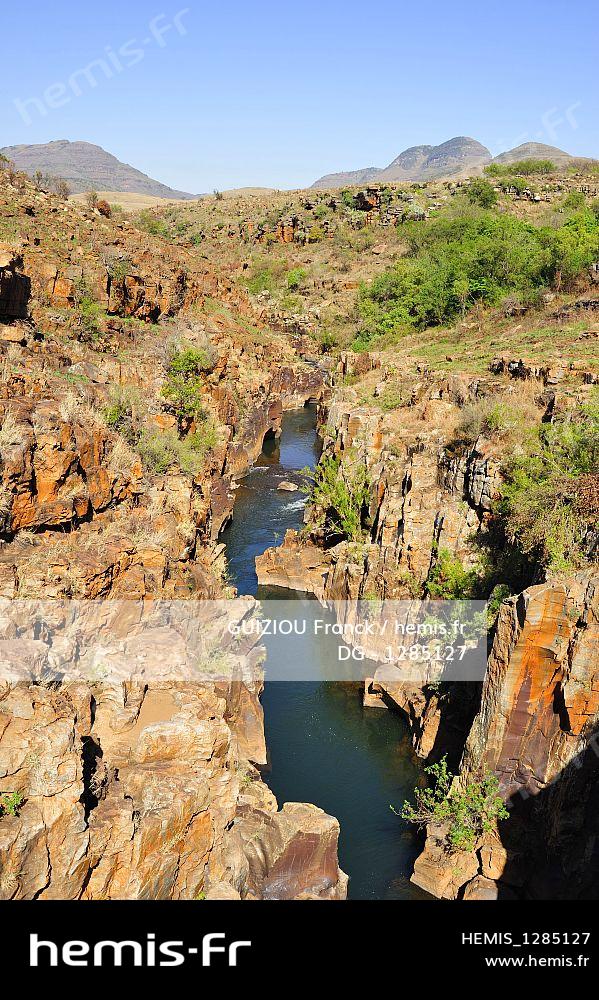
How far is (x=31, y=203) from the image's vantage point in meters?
42.1

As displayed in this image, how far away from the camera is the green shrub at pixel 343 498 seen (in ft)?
103

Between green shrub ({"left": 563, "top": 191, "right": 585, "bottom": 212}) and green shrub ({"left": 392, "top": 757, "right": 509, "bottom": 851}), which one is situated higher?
green shrub ({"left": 563, "top": 191, "right": 585, "bottom": 212})

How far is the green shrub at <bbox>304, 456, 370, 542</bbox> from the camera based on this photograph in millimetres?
31422

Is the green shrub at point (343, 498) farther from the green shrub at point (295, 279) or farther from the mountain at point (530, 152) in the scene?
the mountain at point (530, 152)

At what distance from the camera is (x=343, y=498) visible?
32062 millimetres

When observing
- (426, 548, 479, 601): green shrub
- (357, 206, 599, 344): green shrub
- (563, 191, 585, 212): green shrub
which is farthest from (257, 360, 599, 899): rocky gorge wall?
(563, 191, 585, 212): green shrub

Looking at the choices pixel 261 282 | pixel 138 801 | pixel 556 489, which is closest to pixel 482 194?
pixel 261 282

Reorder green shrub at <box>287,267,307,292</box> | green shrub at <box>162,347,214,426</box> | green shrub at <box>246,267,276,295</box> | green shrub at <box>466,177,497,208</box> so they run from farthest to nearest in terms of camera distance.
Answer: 1. green shrub at <box>246,267,276,295</box>
2. green shrub at <box>287,267,307,292</box>
3. green shrub at <box>466,177,497,208</box>
4. green shrub at <box>162,347,214,426</box>

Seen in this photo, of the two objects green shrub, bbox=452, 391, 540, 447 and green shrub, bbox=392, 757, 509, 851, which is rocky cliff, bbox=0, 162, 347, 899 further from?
green shrub, bbox=452, 391, 540, 447

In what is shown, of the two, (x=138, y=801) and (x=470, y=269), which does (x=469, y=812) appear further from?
(x=470, y=269)

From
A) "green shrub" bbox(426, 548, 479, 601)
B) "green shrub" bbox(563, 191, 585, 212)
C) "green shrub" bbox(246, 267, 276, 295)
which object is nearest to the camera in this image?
"green shrub" bbox(426, 548, 479, 601)

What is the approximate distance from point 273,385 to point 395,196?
51723 mm

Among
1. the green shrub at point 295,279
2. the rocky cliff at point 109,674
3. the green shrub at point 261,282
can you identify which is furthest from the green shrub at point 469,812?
the green shrub at point 261,282
